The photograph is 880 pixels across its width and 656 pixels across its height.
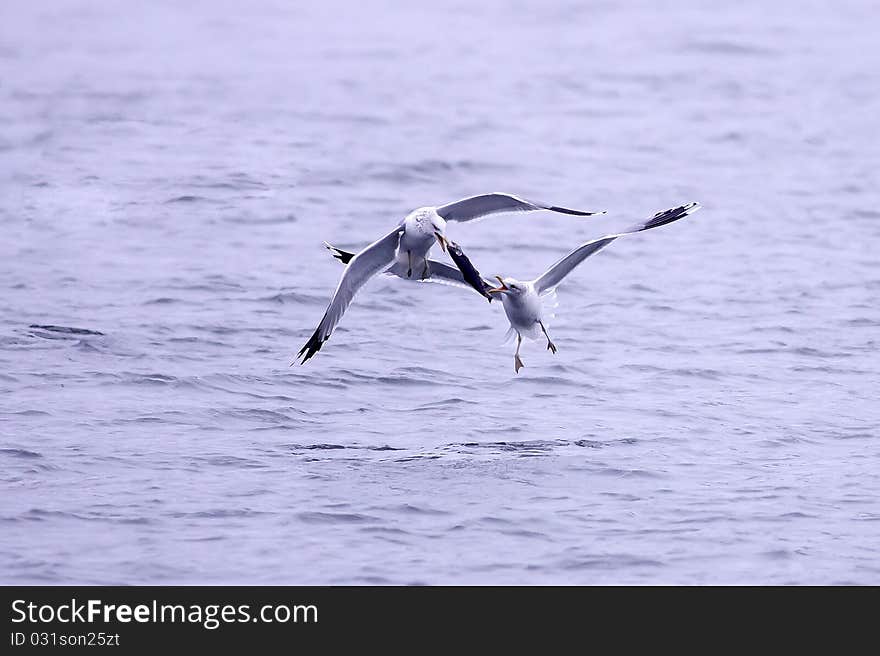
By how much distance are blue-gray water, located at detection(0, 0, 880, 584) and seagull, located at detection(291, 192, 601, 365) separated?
131 centimetres

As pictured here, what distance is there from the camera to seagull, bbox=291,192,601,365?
49.4 feet

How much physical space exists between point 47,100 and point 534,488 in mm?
19195

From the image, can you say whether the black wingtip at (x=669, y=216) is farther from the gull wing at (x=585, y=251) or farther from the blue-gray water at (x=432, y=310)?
the blue-gray water at (x=432, y=310)

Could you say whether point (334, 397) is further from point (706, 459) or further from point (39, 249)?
point (39, 249)

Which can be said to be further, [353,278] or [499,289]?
[499,289]

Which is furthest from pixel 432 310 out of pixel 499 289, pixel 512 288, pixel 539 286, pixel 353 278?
pixel 353 278

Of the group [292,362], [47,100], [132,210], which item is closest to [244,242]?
[132,210]

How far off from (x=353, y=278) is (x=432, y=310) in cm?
580

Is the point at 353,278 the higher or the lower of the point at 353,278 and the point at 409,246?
the lower

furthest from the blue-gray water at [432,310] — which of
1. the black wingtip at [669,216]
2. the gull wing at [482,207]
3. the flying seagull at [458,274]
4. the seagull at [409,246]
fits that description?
the gull wing at [482,207]

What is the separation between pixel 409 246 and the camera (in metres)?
15.1

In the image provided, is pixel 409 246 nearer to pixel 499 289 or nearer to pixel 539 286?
pixel 499 289

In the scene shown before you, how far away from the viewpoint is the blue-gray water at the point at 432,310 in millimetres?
13539

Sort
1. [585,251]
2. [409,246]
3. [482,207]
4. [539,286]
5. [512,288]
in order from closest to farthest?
1. [409,246]
2. [482,207]
3. [585,251]
4. [512,288]
5. [539,286]
